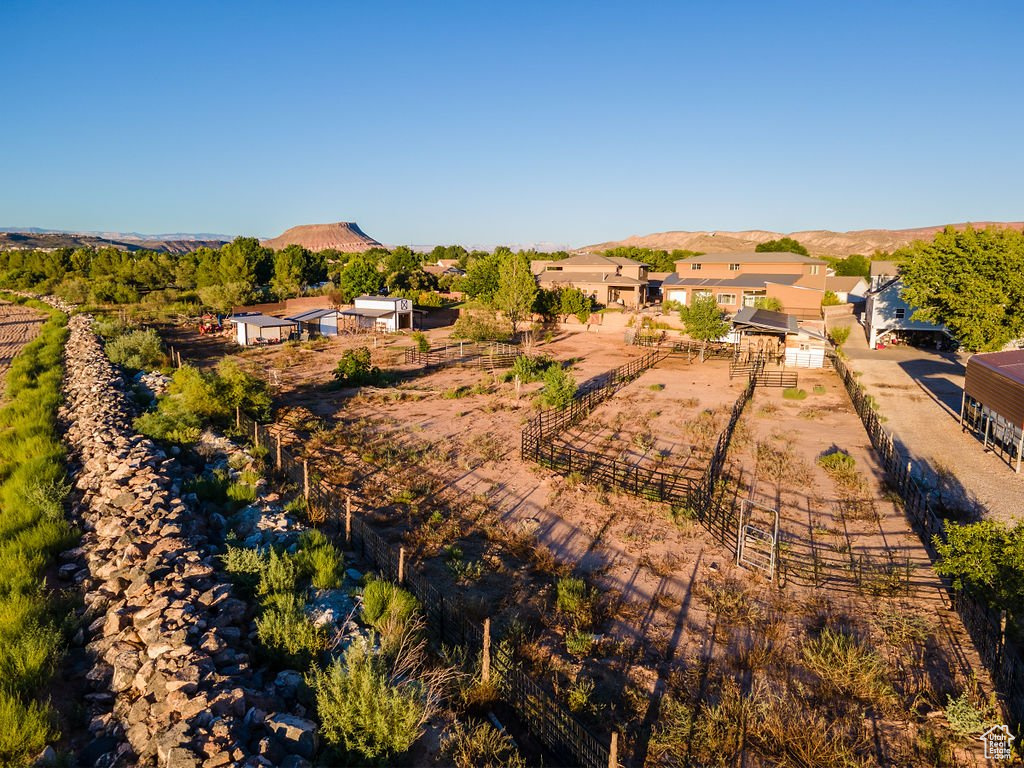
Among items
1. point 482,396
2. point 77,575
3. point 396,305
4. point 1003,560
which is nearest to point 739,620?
point 1003,560

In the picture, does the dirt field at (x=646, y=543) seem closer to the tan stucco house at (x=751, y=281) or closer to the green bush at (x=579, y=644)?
the green bush at (x=579, y=644)

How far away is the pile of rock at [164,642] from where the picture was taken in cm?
578

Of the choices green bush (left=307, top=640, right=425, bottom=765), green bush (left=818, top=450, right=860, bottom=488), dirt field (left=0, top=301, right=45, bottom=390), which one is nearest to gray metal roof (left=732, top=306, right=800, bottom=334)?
green bush (left=818, top=450, right=860, bottom=488)

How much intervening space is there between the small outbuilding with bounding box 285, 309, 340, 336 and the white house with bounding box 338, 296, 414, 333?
3.24 ft

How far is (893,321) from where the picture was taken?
135ft

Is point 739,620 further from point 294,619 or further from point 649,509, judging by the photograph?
point 294,619

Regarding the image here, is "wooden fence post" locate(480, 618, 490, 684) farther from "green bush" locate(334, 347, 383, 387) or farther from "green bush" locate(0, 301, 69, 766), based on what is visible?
"green bush" locate(334, 347, 383, 387)

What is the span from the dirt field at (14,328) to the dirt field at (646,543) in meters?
23.3

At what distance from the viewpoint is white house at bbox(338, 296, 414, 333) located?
4900 cm

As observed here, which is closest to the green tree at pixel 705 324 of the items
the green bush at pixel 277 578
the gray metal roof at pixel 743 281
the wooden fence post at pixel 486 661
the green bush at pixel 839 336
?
the green bush at pixel 839 336

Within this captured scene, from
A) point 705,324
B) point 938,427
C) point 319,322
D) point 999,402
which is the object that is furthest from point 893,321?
point 319,322

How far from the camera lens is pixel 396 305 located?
161 feet

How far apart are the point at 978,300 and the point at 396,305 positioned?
40.2 metres

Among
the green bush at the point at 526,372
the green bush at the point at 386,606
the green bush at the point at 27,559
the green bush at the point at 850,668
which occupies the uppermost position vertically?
the green bush at the point at 526,372
